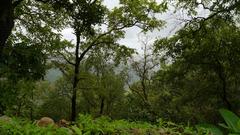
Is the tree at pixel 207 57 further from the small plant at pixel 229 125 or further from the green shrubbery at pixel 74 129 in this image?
the small plant at pixel 229 125

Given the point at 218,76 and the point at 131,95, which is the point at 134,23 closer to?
the point at 218,76

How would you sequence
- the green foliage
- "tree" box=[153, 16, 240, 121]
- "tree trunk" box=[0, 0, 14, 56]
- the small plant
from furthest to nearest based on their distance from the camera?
"tree" box=[153, 16, 240, 121] → "tree trunk" box=[0, 0, 14, 56] → the green foliage → the small plant

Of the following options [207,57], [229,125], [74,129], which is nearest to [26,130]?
[74,129]

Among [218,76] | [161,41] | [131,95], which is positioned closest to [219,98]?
[218,76]

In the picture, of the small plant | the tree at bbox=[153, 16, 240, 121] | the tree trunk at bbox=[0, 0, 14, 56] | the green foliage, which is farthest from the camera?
the tree at bbox=[153, 16, 240, 121]

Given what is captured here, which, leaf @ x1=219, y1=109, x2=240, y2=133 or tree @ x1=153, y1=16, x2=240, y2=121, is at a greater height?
tree @ x1=153, y1=16, x2=240, y2=121

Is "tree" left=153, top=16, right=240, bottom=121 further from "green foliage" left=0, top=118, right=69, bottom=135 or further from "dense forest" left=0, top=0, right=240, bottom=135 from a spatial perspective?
"green foliage" left=0, top=118, right=69, bottom=135

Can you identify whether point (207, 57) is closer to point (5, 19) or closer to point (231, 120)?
point (5, 19)

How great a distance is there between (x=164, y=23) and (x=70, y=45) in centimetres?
760

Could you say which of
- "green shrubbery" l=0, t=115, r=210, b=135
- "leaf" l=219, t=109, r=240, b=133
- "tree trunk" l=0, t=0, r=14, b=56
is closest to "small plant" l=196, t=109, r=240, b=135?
"leaf" l=219, t=109, r=240, b=133

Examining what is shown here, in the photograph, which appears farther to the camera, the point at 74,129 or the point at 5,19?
the point at 5,19

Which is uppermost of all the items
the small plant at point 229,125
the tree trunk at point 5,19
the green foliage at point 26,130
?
the tree trunk at point 5,19

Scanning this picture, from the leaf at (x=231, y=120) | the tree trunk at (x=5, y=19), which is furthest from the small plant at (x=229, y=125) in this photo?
the tree trunk at (x=5, y=19)

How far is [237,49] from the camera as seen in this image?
2884 centimetres
